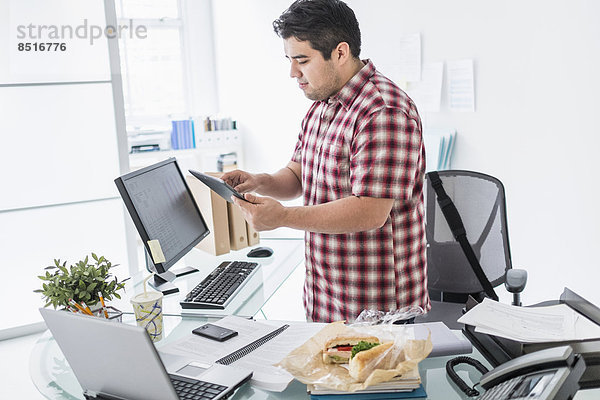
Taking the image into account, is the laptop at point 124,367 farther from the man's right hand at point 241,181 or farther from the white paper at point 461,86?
the white paper at point 461,86

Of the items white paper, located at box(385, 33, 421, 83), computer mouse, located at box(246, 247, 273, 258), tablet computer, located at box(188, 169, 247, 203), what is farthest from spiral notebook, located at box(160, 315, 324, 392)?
white paper, located at box(385, 33, 421, 83)

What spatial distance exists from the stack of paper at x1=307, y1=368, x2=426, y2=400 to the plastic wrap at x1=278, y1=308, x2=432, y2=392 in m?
0.01

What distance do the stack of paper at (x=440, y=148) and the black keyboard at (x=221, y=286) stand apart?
1.43m

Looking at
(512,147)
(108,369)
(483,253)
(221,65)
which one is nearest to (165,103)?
(221,65)

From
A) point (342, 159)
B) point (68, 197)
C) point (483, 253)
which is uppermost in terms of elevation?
point (342, 159)

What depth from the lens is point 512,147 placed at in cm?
288

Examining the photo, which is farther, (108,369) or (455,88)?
(455,88)

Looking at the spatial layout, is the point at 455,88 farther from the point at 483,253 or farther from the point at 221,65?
the point at 221,65

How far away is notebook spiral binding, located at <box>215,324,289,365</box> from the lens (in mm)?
1360

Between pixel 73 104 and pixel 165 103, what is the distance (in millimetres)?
2246

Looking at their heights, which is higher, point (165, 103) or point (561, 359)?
point (165, 103)

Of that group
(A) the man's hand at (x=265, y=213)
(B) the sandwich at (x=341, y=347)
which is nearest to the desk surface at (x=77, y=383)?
(B) the sandwich at (x=341, y=347)

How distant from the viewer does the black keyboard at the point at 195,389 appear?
1.18m

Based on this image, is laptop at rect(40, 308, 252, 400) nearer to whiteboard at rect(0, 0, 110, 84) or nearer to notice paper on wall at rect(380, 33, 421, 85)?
whiteboard at rect(0, 0, 110, 84)
